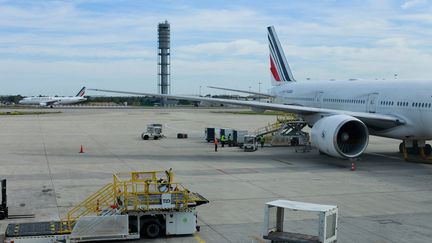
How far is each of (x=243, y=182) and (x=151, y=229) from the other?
7.80m

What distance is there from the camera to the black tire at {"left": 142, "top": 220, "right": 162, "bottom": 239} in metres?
12.7

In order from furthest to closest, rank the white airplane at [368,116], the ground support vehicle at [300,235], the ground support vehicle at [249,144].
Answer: the ground support vehicle at [249,144], the white airplane at [368,116], the ground support vehicle at [300,235]

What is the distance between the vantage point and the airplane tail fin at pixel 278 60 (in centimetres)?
4100

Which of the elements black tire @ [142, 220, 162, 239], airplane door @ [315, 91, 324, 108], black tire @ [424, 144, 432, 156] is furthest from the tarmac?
airplane door @ [315, 91, 324, 108]

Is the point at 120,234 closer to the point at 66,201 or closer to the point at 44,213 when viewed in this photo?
the point at 44,213

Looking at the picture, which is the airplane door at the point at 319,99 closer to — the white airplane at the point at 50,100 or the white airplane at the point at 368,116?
the white airplane at the point at 368,116

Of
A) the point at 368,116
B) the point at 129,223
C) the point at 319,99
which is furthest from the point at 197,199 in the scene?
the point at 319,99

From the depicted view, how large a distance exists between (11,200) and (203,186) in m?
6.48

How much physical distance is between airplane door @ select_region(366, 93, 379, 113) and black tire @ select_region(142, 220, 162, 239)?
670 inches

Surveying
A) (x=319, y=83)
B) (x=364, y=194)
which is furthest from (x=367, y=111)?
(x=364, y=194)

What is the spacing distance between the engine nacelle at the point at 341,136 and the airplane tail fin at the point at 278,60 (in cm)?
1609

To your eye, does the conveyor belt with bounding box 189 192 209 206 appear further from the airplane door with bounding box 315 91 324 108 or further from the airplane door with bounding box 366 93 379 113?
the airplane door with bounding box 315 91 324 108

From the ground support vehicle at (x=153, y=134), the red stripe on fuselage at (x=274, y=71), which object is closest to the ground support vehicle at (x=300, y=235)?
the ground support vehicle at (x=153, y=134)

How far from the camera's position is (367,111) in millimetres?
27203
